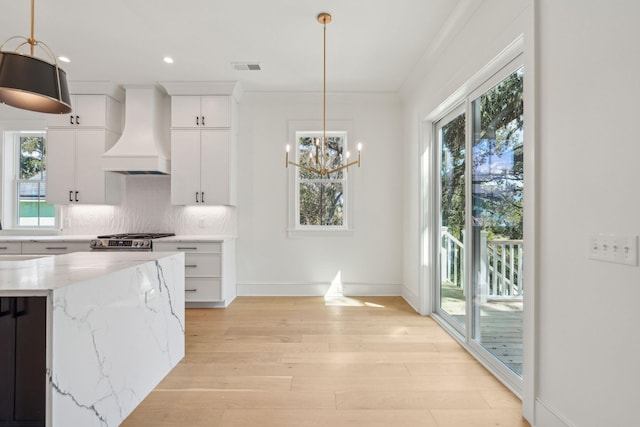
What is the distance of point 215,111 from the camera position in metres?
4.20

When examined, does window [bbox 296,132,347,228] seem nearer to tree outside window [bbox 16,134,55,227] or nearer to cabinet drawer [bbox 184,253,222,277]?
cabinet drawer [bbox 184,253,222,277]

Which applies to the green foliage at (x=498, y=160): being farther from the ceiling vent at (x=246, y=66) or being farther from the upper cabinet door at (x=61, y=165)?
the upper cabinet door at (x=61, y=165)

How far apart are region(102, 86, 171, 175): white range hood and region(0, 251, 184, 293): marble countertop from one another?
2005 mm

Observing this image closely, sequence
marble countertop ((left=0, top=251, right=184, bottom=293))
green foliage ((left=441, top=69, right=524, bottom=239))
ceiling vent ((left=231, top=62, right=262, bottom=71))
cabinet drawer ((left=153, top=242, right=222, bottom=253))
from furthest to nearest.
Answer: cabinet drawer ((left=153, top=242, right=222, bottom=253)) < ceiling vent ((left=231, top=62, right=262, bottom=71)) < green foliage ((left=441, top=69, right=524, bottom=239)) < marble countertop ((left=0, top=251, right=184, bottom=293))

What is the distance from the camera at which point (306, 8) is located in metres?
2.68

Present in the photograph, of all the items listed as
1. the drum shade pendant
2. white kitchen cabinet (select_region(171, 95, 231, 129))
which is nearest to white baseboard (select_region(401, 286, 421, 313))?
white kitchen cabinet (select_region(171, 95, 231, 129))

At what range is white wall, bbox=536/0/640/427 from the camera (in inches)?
50.3

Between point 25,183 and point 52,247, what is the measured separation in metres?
1.53

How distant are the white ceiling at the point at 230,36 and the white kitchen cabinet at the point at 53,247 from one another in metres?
2.04

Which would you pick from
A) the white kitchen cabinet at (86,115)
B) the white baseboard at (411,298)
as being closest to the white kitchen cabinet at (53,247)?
the white kitchen cabinet at (86,115)

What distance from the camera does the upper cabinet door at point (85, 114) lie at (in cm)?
414

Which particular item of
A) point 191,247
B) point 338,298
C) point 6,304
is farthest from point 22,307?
point 338,298

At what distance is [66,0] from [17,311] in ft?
8.23

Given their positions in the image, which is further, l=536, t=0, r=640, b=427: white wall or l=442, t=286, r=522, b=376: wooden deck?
l=442, t=286, r=522, b=376: wooden deck
